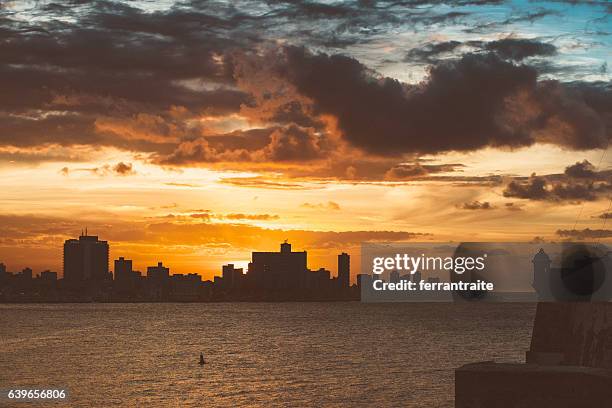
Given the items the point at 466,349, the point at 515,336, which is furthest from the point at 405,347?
the point at 515,336

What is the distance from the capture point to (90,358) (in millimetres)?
100750

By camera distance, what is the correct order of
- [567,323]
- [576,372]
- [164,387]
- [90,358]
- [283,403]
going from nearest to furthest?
[576,372], [567,323], [283,403], [164,387], [90,358]

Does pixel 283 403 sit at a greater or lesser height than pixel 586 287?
lesser

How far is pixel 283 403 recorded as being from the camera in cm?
6228

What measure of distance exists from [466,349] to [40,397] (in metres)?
61.6

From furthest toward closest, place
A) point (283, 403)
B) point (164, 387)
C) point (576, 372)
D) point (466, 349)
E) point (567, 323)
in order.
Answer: point (466, 349)
point (164, 387)
point (283, 403)
point (567, 323)
point (576, 372)

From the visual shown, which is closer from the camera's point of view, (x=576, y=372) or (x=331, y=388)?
(x=576, y=372)

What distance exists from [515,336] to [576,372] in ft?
388

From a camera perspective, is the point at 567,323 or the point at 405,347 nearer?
the point at 567,323

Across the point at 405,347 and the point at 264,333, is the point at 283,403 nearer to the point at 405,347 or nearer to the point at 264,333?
the point at 405,347

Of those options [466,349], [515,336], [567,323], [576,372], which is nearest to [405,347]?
[466,349]

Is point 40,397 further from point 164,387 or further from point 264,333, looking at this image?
point 264,333

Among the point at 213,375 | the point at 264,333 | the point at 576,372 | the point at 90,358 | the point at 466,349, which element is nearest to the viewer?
the point at 576,372

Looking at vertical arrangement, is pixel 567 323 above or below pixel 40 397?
above
